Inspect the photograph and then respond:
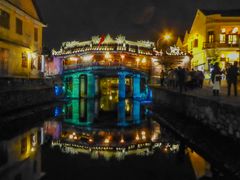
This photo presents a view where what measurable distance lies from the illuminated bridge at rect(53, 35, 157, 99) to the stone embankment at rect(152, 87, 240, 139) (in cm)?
2243

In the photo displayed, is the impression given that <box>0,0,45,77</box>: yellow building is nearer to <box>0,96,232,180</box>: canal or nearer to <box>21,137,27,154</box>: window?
<box>0,96,232,180</box>: canal

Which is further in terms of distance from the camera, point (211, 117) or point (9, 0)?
point (9, 0)

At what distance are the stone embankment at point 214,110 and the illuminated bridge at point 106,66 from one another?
73.6 ft

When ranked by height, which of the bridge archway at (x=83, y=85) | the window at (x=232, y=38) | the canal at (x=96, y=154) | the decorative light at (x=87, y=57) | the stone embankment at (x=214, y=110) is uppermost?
the window at (x=232, y=38)

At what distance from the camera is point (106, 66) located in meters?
45.5

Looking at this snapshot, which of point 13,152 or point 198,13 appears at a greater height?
point 198,13

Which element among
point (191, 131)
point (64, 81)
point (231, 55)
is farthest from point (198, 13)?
point (191, 131)

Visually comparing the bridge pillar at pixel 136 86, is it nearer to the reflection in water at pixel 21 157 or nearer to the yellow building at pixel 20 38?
the yellow building at pixel 20 38

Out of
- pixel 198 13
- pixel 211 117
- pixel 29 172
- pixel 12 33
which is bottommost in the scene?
pixel 29 172

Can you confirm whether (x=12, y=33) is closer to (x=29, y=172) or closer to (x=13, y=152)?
(x=13, y=152)

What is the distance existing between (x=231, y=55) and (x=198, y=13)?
30.5 ft

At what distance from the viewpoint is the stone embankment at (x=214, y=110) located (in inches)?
496

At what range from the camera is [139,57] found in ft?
185

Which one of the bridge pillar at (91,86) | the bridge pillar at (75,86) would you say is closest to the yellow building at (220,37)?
the bridge pillar at (91,86)
